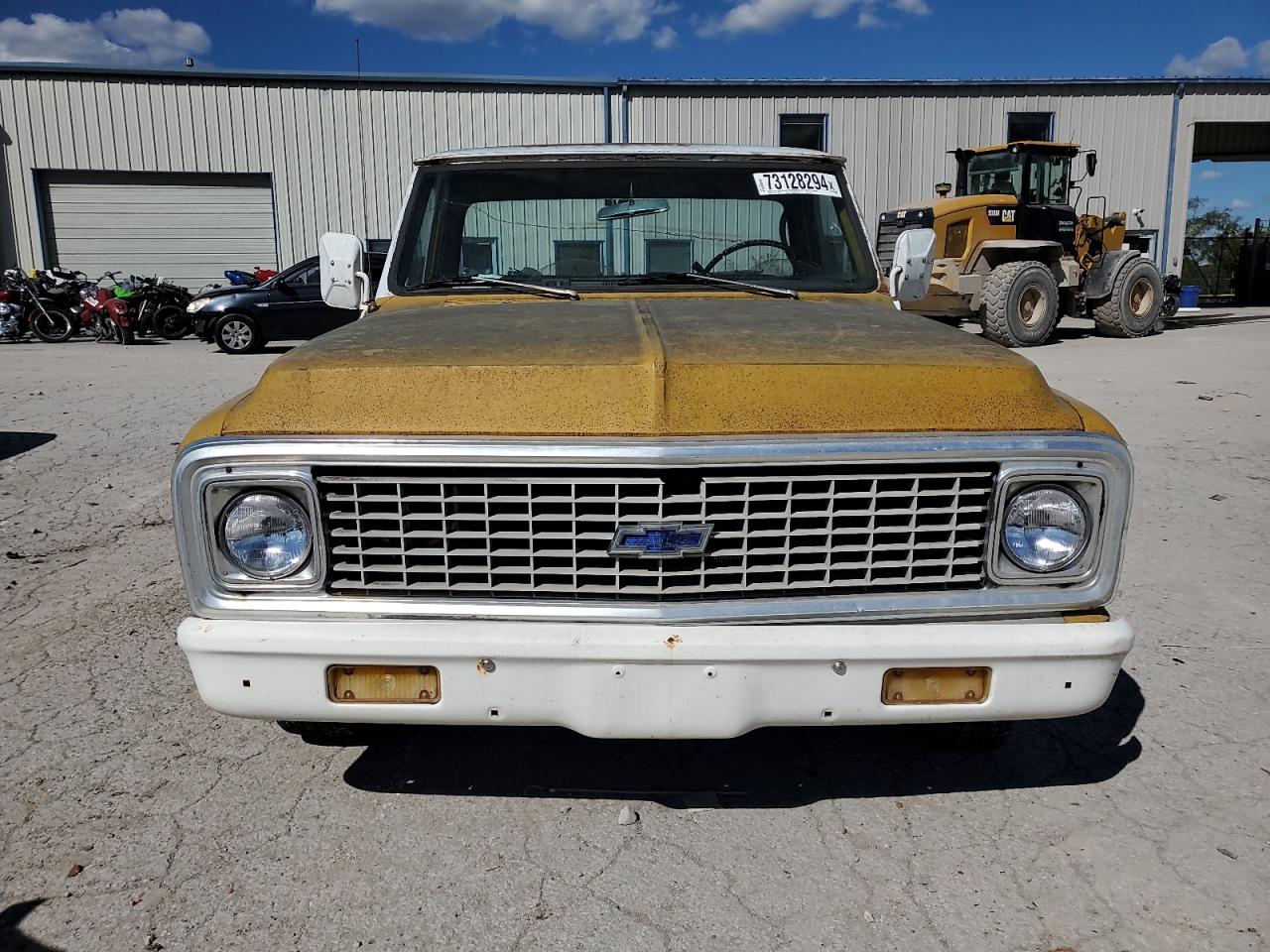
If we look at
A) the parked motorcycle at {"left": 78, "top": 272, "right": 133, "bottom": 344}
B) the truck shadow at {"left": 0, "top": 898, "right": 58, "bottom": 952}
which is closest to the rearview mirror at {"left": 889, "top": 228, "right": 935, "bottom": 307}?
the truck shadow at {"left": 0, "top": 898, "right": 58, "bottom": 952}

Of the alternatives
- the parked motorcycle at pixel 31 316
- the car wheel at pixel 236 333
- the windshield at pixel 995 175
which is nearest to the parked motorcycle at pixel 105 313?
the parked motorcycle at pixel 31 316

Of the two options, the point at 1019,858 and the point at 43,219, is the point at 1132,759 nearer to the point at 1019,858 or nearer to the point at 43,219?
the point at 1019,858

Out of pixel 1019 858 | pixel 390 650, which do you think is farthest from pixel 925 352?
pixel 390 650

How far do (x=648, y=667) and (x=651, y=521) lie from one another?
31cm

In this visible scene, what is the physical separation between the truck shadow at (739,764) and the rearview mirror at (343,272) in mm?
1653

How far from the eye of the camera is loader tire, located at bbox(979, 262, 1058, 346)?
14.1 m

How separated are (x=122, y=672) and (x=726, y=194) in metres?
2.78

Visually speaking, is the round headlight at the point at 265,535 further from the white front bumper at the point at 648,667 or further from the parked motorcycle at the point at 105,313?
the parked motorcycle at the point at 105,313

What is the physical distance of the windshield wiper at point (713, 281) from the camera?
3293 millimetres

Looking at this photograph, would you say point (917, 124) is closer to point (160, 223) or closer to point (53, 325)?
point (160, 223)

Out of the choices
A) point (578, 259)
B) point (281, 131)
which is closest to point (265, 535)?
point (578, 259)

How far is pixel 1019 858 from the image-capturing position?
238cm

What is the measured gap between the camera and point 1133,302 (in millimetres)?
16109

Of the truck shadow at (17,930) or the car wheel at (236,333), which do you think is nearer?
the truck shadow at (17,930)
